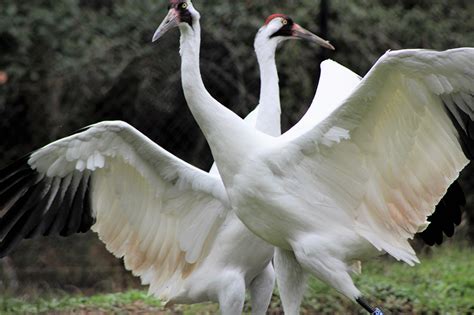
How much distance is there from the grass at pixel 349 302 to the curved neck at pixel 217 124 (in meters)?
1.92

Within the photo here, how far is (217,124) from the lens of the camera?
6988 millimetres

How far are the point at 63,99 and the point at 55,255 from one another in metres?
1.50

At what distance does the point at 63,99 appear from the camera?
11312mm

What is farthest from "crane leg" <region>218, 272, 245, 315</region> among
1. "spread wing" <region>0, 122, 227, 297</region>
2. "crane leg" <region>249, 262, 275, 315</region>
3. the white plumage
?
the white plumage

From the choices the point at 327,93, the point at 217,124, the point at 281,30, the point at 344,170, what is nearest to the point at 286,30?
the point at 281,30

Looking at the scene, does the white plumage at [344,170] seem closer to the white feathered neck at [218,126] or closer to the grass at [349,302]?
the white feathered neck at [218,126]

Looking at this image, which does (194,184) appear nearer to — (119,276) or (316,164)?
(316,164)

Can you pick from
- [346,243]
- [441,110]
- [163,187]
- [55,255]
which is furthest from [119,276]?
[441,110]

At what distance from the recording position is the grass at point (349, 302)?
8414mm

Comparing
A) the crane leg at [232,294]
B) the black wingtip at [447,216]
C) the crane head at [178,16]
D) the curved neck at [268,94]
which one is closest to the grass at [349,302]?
the black wingtip at [447,216]

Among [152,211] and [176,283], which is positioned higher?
[152,211]

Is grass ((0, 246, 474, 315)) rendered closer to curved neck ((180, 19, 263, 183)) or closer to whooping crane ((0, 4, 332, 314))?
whooping crane ((0, 4, 332, 314))

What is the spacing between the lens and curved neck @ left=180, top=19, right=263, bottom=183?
6.93 metres

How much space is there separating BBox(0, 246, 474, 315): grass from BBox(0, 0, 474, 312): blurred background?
158 cm
